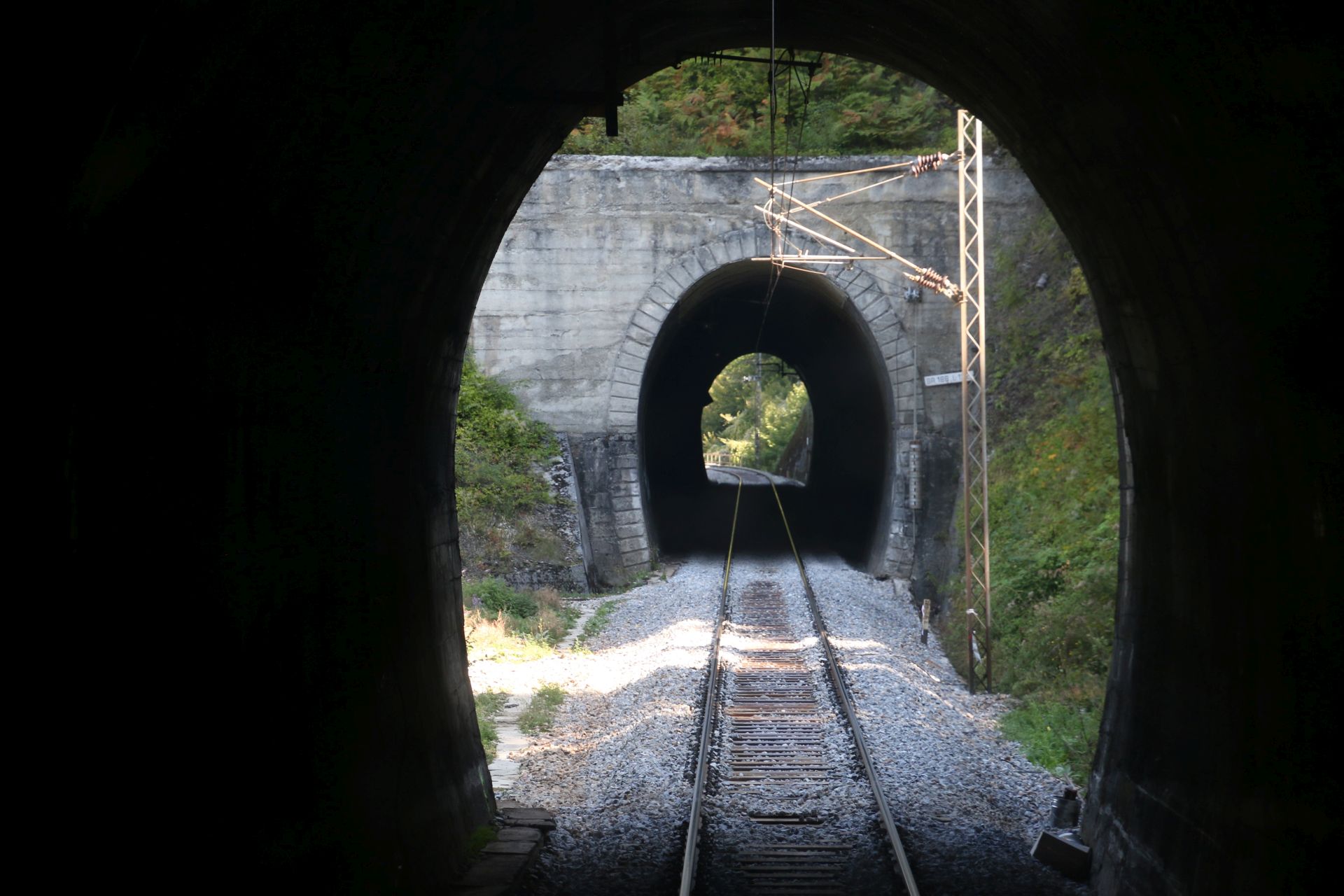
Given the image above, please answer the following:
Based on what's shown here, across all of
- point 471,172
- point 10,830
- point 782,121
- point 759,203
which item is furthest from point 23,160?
point 782,121

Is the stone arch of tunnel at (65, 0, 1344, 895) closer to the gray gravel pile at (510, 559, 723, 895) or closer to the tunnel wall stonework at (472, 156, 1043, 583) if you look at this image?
the gray gravel pile at (510, 559, 723, 895)

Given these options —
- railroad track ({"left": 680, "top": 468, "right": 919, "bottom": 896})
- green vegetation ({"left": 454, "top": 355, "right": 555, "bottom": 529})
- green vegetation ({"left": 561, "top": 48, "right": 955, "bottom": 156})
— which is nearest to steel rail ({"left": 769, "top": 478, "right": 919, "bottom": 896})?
railroad track ({"left": 680, "top": 468, "right": 919, "bottom": 896})

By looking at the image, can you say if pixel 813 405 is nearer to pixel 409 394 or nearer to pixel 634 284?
pixel 634 284

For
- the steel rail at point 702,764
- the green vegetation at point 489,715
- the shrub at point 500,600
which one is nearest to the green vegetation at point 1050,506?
the steel rail at point 702,764

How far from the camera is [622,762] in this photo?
955cm

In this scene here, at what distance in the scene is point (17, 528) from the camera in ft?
10.6

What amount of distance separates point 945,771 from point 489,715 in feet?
14.4

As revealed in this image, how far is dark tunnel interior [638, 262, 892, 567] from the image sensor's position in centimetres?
2253

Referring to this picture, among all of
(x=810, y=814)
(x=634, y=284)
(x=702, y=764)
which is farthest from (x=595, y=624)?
(x=810, y=814)

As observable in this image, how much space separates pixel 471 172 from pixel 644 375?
569 inches

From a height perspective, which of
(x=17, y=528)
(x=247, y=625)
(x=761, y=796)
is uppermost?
(x=17, y=528)

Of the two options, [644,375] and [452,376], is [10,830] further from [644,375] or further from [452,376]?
[644,375]

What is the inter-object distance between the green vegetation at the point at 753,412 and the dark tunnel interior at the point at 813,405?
17.2 meters

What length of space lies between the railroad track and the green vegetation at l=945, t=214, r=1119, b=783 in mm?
1781
